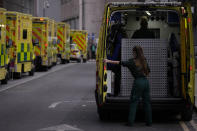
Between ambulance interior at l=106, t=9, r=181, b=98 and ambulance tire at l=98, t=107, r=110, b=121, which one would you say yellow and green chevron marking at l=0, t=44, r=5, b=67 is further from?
ambulance tire at l=98, t=107, r=110, b=121

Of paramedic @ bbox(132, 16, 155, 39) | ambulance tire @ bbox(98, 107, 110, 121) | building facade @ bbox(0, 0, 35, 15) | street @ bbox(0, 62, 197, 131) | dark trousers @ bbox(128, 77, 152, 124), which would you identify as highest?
building facade @ bbox(0, 0, 35, 15)

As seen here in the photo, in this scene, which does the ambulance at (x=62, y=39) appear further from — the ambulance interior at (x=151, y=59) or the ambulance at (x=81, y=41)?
the ambulance interior at (x=151, y=59)

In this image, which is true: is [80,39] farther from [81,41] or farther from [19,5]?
[19,5]

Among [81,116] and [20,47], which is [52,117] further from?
[20,47]

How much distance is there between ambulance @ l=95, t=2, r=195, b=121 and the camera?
1178 centimetres

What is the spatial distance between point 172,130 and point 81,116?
105 inches

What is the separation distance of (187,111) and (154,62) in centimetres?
117

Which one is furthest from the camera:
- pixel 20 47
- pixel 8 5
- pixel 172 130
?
pixel 8 5

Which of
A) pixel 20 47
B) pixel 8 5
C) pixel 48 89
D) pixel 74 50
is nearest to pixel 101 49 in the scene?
pixel 48 89

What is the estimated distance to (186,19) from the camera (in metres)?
11.8

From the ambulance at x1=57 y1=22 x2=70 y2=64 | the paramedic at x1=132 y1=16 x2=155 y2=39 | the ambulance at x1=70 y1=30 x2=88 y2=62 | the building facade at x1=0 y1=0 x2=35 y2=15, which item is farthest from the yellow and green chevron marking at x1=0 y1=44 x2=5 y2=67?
the ambulance at x1=70 y1=30 x2=88 y2=62

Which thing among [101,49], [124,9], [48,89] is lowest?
[48,89]

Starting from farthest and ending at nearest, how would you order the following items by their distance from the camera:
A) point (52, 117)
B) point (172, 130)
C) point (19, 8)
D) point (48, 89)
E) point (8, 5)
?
point (19, 8), point (8, 5), point (48, 89), point (52, 117), point (172, 130)

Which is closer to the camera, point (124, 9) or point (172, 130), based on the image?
point (172, 130)
